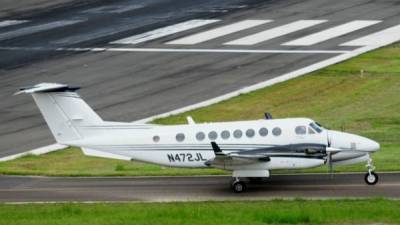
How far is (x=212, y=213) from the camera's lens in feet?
124

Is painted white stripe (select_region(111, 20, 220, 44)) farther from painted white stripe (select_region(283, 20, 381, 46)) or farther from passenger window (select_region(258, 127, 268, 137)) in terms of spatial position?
passenger window (select_region(258, 127, 268, 137))

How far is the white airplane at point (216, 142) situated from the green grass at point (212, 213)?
2.38 metres

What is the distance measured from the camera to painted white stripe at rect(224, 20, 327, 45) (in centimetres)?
7350

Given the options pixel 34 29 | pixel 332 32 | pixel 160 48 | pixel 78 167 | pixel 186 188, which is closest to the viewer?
pixel 186 188

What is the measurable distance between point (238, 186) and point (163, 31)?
35.3m

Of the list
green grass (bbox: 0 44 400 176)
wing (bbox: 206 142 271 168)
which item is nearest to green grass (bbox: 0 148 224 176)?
green grass (bbox: 0 44 400 176)

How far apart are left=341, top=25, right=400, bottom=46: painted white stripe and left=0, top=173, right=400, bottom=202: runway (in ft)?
93.2

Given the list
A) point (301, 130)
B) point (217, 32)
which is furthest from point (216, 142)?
point (217, 32)

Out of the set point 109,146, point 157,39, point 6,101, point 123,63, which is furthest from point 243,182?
point 157,39

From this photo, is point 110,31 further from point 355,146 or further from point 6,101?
point 355,146

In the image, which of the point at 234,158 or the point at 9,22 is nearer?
the point at 234,158

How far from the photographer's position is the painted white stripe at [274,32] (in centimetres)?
7350

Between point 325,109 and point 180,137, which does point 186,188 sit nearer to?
point 180,137

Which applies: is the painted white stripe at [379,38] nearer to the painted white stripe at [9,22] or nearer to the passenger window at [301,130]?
the painted white stripe at [9,22]
